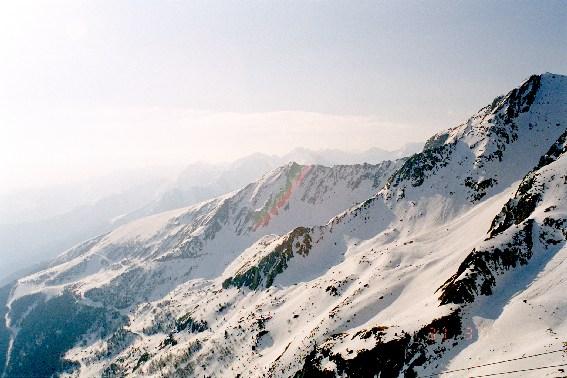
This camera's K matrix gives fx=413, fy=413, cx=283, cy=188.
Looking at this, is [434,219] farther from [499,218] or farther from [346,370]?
[346,370]

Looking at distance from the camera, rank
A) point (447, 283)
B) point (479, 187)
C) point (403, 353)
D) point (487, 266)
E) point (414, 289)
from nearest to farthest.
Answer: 1. point (403, 353)
2. point (487, 266)
3. point (447, 283)
4. point (414, 289)
5. point (479, 187)

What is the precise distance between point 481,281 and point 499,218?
36013 millimetres

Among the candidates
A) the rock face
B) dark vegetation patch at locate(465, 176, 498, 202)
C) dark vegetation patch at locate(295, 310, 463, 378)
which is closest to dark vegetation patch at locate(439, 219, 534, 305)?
the rock face

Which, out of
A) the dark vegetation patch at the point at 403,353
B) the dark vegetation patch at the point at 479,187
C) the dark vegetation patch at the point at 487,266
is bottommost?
the dark vegetation patch at the point at 403,353

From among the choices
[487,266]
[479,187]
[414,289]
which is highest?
[479,187]

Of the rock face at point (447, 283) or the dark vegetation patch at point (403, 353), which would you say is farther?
the dark vegetation patch at point (403, 353)

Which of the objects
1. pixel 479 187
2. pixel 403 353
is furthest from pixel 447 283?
pixel 479 187

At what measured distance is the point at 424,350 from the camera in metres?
79.5

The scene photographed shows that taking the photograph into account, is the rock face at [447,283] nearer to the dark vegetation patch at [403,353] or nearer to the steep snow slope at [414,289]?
the dark vegetation patch at [403,353]

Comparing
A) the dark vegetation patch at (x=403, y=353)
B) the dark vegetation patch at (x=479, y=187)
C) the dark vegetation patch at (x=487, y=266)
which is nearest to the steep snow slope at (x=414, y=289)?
the dark vegetation patch at (x=403, y=353)

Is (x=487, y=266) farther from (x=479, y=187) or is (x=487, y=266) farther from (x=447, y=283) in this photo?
(x=479, y=187)

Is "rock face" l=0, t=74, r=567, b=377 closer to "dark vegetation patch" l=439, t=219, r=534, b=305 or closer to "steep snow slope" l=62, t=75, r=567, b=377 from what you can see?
"dark vegetation patch" l=439, t=219, r=534, b=305

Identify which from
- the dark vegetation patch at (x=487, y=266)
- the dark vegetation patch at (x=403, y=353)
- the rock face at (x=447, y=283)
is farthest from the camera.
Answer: the dark vegetation patch at (x=487, y=266)

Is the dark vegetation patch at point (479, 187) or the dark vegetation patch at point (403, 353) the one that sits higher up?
the dark vegetation patch at point (479, 187)
